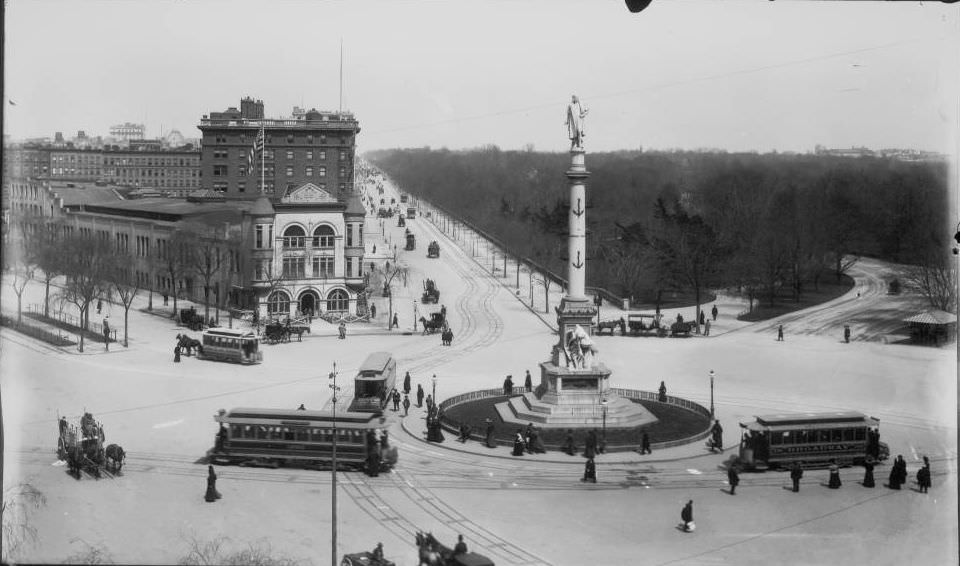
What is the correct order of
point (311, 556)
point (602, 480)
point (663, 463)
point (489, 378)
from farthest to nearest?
point (489, 378) < point (663, 463) < point (602, 480) < point (311, 556)

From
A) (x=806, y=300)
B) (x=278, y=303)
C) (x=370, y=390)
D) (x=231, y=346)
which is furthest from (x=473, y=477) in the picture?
(x=806, y=300)

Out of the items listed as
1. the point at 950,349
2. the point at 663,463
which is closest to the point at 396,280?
the point at 950,349

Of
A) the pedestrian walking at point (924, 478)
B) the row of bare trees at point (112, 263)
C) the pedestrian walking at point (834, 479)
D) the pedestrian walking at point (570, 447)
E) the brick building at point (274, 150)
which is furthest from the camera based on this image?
the brick building at point (274, 150)

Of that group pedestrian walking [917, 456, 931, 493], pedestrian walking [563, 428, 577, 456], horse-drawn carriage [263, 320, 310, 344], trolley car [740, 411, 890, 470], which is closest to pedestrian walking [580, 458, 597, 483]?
pedestrian walking [563, 428, 577, 456]

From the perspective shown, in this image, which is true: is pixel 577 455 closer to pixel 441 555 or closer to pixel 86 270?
pixel 441 555

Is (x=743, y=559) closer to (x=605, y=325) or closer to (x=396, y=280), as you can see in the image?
(x=605, y=325)

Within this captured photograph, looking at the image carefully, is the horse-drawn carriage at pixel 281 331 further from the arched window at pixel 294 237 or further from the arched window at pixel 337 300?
the arched window at pixel 294 237

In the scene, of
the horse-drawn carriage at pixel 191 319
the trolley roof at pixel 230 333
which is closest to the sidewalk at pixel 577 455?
the trolley roof at pixel 230 333

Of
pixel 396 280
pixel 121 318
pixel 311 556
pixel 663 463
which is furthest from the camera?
pixel 396 280
